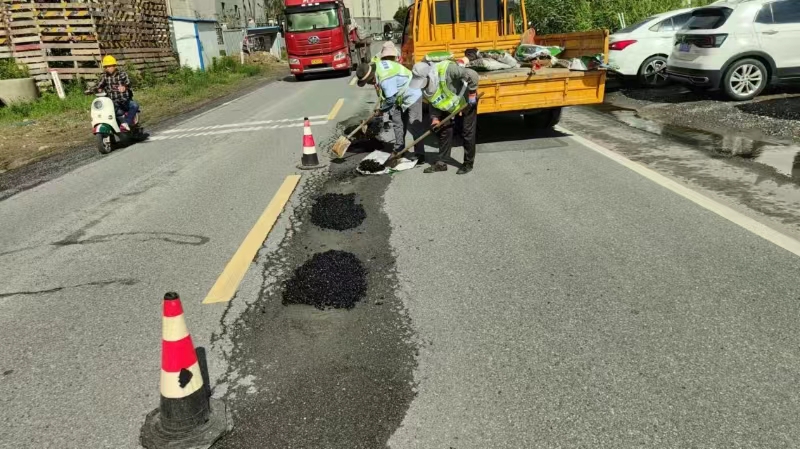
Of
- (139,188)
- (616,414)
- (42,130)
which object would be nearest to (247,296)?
(616,414)

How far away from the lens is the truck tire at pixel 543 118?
898 centimetres

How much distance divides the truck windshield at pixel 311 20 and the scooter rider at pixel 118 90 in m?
13.7

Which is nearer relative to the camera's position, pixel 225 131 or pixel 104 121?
pixel 104 121

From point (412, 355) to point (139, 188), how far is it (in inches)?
211

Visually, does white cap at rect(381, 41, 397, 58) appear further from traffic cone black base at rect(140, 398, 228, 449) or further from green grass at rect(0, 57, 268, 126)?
green grass at rect(0, 57, 268, 126)

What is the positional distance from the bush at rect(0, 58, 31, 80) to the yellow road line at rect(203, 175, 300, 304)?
14.5m

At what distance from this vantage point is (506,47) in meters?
10.5

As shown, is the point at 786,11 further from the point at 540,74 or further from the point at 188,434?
the point at 188,434

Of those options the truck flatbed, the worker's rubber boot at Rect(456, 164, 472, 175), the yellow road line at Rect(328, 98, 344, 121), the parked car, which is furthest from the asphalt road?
the parked car

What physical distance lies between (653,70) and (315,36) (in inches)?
539

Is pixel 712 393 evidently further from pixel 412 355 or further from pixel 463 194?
pixel 463 194

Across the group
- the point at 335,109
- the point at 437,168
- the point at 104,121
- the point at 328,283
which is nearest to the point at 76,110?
the point at 104,121

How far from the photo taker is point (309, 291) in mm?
3881

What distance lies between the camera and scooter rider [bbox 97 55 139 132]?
977cm
